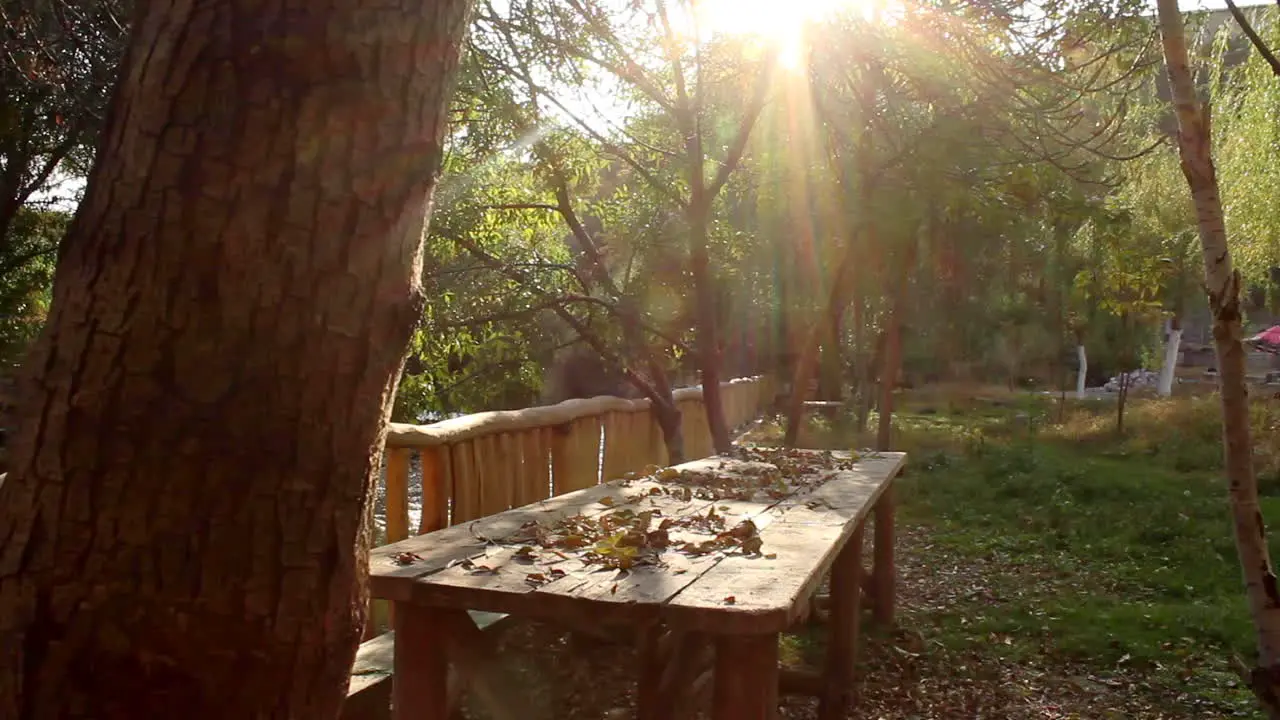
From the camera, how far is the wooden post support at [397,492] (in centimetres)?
416

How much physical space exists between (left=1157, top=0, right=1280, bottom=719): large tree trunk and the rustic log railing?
3050mm

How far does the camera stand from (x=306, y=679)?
1.30 meters

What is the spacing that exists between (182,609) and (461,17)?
0.83 metres

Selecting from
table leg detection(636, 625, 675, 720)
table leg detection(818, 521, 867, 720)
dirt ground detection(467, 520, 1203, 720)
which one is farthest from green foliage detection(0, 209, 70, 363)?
table leg detection(636, 625, 675, 720)

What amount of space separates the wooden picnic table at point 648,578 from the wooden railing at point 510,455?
66 centimetres

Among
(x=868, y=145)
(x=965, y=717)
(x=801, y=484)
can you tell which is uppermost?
(x=868, y=145)

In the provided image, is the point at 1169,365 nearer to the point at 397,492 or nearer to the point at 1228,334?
the point at 1228,334

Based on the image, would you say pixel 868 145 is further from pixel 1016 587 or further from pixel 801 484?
pixel 801 484

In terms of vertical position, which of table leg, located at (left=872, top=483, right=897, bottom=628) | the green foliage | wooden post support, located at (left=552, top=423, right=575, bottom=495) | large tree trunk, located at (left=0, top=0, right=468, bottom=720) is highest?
the green foliage

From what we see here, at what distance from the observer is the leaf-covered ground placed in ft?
16.7

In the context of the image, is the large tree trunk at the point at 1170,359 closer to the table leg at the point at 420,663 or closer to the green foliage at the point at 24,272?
the green foliage at the point at 24,272

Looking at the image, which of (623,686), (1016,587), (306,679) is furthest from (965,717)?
(306,679)

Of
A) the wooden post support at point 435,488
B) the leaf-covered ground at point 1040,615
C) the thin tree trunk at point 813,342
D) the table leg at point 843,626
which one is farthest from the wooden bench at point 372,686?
the thin tree trunk at point 813,342

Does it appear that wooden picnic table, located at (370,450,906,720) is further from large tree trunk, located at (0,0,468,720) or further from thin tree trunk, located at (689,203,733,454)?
thin tree trunk, located at (689,203,733,454)
